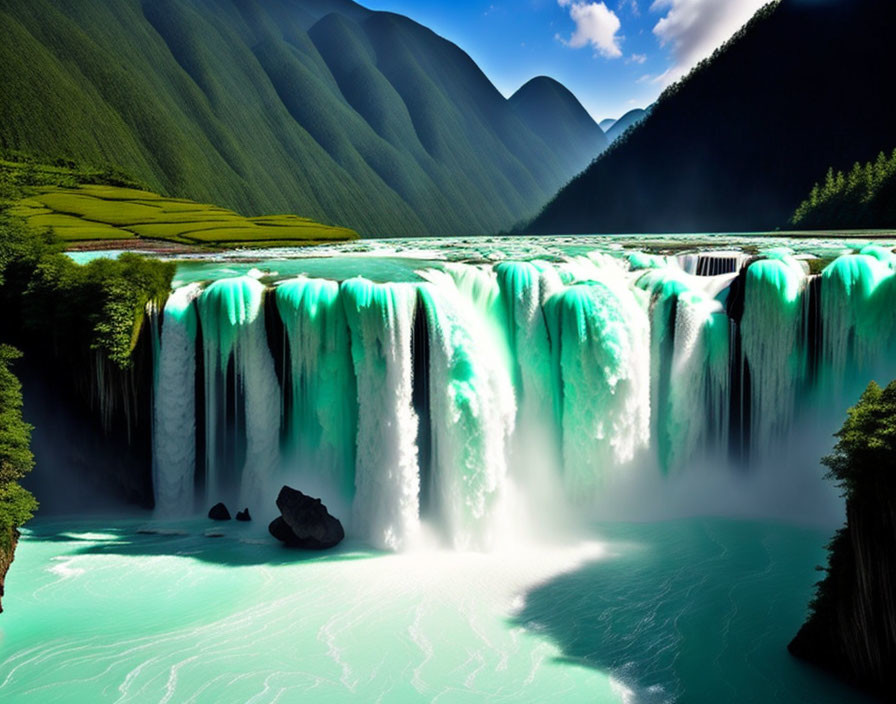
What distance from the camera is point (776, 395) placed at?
2092cm

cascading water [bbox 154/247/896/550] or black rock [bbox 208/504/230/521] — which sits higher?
cascading water [bbox 154/247/896/550]

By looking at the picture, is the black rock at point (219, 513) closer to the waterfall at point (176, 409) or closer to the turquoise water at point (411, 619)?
the turquoise water at point (411, 619)

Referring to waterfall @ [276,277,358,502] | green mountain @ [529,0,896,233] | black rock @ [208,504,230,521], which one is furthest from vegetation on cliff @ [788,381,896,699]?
green mountain @ [529,0,896,233]

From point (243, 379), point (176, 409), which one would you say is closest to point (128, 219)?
point (176, 409)

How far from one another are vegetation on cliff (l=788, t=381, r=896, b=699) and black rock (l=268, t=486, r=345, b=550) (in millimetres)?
11257

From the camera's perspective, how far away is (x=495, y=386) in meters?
19.8

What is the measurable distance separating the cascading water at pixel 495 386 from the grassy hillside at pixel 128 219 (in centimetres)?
1776

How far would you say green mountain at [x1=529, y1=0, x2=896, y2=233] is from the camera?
4176 inches

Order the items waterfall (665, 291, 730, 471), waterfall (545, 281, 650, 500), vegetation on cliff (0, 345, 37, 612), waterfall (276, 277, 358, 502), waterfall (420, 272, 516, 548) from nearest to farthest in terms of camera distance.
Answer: vegetation on cliff (0, 345, 37, 612)
waterfall (420, 272, 516, 548)
waterfall (276, 277, 358, 502)
waterfall (545, 281, 650, 500)
waterfall (665, 291, 730, 471)

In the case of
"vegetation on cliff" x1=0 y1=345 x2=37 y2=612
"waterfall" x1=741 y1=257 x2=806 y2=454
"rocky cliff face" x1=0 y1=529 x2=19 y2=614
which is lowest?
"rocky cliff face" x1=0 y1=529 x2=19 y2=614

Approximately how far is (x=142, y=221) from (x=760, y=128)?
341 ft

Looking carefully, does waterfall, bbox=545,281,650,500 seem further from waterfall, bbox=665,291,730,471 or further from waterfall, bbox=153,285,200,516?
→ waterfall, bbox=153,285,200,516

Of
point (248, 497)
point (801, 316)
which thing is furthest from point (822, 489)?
point (248, 497)

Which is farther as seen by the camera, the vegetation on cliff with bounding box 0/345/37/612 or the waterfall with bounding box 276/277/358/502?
the waterfall with bounding box 276/277/358/502
